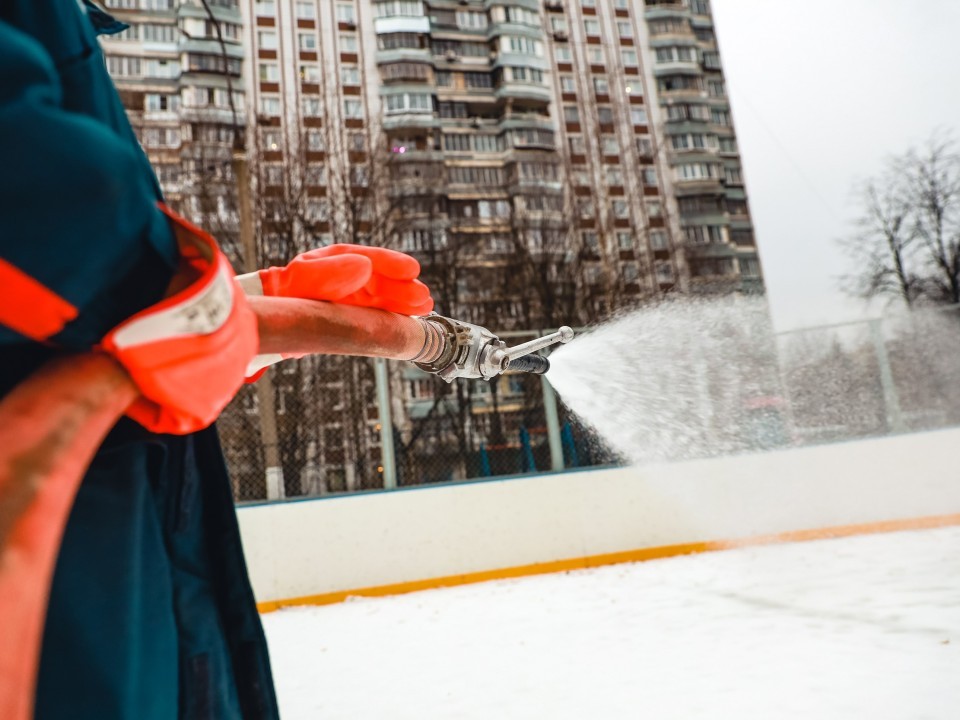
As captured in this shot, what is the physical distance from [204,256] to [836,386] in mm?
6807

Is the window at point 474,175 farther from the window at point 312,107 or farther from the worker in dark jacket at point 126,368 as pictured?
the worker in dark jacket at point 126,368

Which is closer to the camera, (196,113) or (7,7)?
(7,7)

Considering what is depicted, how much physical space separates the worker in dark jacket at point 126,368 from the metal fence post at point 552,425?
5067mm

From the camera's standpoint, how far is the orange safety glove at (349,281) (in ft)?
2.22

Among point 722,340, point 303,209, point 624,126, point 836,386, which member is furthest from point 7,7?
point 624,126

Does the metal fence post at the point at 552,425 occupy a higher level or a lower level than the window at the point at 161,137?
lower

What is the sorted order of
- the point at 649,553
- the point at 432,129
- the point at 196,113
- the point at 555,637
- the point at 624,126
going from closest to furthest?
the point at 555,637 < the point at 649,553 < the point at 196,113 < the point at 624,126 < the point at 432,129

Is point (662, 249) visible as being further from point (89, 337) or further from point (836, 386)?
point (89, 337)

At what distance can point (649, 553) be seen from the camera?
5434mm

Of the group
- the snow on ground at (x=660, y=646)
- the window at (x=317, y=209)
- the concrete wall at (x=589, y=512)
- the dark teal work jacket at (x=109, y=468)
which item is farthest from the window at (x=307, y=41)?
the dark teal work jacket at (x=109, y=468)

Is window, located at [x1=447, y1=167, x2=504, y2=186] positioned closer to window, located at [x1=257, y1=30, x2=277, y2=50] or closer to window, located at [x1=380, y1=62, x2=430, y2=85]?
window, located at [x1=380, y1=62, x2=430, y2=85]

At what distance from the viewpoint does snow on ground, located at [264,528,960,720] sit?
7.11ft

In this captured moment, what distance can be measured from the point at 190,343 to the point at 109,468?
225 mm

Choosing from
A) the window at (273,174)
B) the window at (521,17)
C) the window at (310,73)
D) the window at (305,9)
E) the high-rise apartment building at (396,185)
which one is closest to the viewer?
the high-rise apartment building at (396,185)
